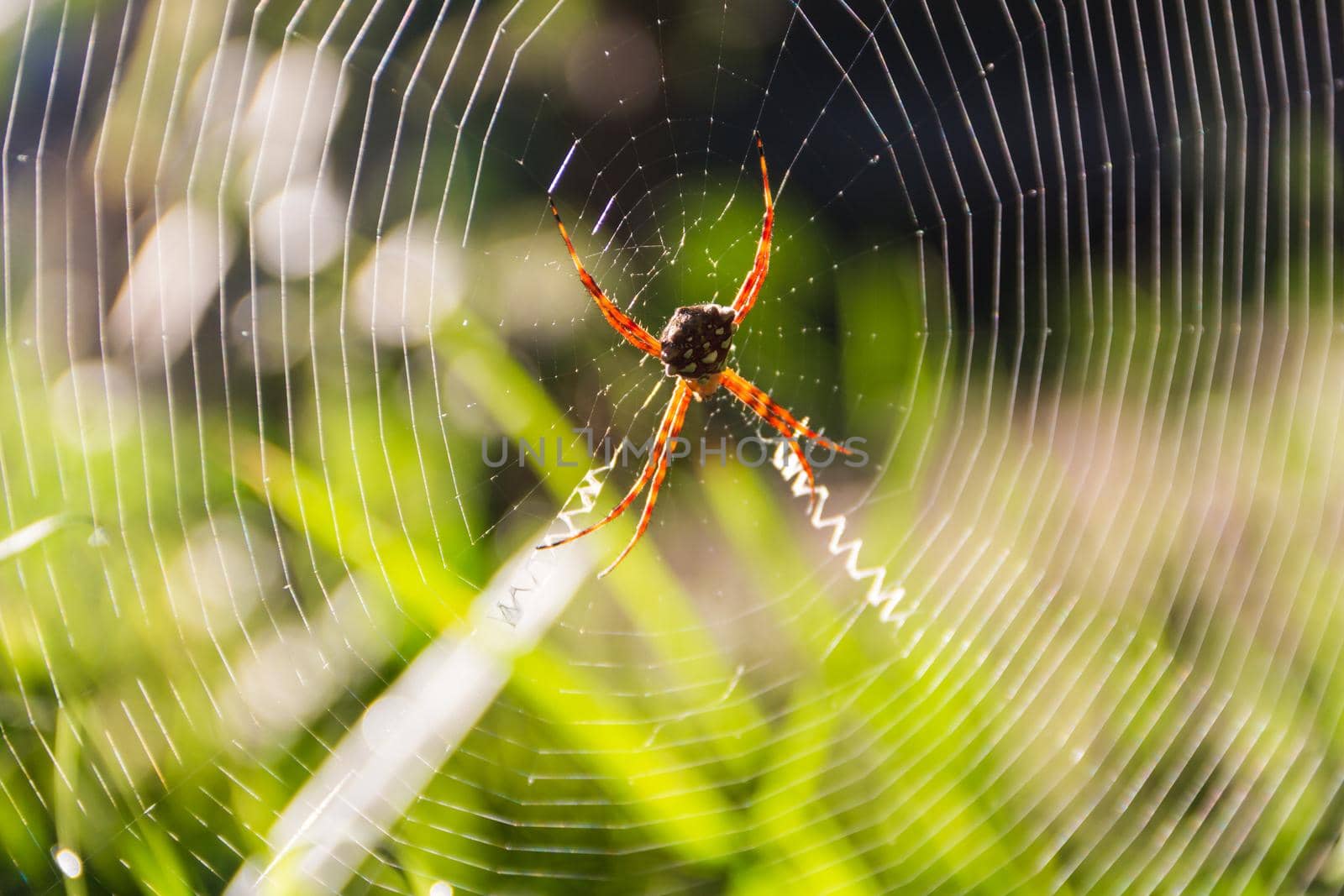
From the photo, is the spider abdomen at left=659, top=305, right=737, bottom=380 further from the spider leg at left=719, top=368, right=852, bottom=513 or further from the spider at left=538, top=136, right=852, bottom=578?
the spider leg at left=719, top=368, right=852, bottom=513

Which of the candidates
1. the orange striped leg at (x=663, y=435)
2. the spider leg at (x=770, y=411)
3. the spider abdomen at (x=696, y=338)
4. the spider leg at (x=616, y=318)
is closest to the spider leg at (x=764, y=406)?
the spider leg at (x=770, y=411)

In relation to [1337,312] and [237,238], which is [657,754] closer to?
[237,238]

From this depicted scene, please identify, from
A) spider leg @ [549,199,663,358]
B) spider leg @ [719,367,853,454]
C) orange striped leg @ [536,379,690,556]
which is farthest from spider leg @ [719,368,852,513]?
spider leg @ [549,199,663,358]

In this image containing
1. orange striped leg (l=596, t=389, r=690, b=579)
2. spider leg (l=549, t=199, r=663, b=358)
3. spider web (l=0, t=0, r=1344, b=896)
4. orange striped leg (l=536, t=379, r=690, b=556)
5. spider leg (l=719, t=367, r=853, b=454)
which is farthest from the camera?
spider leg (l=719, t=367, r=853, b=454)

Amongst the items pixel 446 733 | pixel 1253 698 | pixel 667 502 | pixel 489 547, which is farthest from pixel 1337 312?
pixel 446 733

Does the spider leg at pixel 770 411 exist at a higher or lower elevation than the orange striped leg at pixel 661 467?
higher

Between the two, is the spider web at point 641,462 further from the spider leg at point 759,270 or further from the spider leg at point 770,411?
the spider leg at point 759,270
